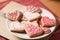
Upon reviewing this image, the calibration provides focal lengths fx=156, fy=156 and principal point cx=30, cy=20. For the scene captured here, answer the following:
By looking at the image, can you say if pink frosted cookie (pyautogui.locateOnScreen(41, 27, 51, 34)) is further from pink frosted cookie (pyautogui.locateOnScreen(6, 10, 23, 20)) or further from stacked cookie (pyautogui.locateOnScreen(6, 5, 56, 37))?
pink frosted cookie (pyautogui.locateOnScreen(6, 10, 23, 20))

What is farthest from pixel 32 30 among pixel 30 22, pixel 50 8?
pixel 50 8

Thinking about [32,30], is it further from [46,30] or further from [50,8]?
[50,8]

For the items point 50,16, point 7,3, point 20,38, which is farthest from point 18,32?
point 7,3

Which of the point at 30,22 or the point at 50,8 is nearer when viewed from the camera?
the point at 30,22

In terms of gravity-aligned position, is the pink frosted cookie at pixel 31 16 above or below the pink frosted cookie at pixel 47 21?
above

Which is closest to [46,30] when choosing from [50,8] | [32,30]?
[32,30]

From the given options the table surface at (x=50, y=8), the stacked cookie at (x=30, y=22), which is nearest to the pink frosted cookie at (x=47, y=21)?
the stacked cookie at (x=30, y=22)

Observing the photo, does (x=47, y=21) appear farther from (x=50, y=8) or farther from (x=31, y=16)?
(x=50, y=8)

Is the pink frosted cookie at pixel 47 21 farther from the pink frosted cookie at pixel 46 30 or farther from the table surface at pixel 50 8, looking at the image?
the table surface at pixel 50 8

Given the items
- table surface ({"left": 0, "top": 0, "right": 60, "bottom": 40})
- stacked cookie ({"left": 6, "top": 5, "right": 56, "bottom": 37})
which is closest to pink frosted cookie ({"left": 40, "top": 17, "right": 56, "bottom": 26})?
stacked cookie ({"left": 6, "top": 5, "right": 56, "bottom": 37})

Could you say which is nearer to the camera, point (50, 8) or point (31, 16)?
point (31, 16)
